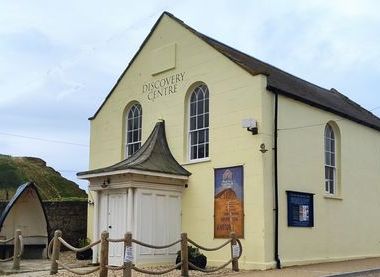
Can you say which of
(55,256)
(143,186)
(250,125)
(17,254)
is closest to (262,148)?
(250,125)

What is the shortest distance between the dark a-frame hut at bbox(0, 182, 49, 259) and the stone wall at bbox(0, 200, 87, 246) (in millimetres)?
2534

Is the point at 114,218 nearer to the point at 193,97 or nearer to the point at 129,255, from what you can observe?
the point at 129,255

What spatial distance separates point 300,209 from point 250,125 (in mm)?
3318

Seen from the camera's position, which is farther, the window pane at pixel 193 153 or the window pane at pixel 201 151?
the window pane at pixel 193 153

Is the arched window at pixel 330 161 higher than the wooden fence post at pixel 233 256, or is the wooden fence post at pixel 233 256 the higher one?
the arched window at pixel 330 161

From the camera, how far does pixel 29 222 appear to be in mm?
21828

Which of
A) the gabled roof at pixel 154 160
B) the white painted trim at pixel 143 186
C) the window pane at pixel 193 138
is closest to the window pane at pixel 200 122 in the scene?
the window pane at pixel 193 138

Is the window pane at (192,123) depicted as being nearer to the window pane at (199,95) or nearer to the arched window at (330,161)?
the window pane at (199,95)

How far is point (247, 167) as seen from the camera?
1714cm

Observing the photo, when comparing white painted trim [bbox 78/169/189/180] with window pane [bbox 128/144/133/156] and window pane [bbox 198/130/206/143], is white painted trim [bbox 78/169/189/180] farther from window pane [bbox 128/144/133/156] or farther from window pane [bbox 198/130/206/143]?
window pane [bbox 128/144/133/156]

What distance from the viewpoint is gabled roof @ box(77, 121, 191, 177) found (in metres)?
17.8

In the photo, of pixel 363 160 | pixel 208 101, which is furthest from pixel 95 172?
pixel 363 160

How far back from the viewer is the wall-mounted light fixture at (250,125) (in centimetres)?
1692

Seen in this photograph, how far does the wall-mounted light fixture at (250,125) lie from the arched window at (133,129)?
5901 millimetres
